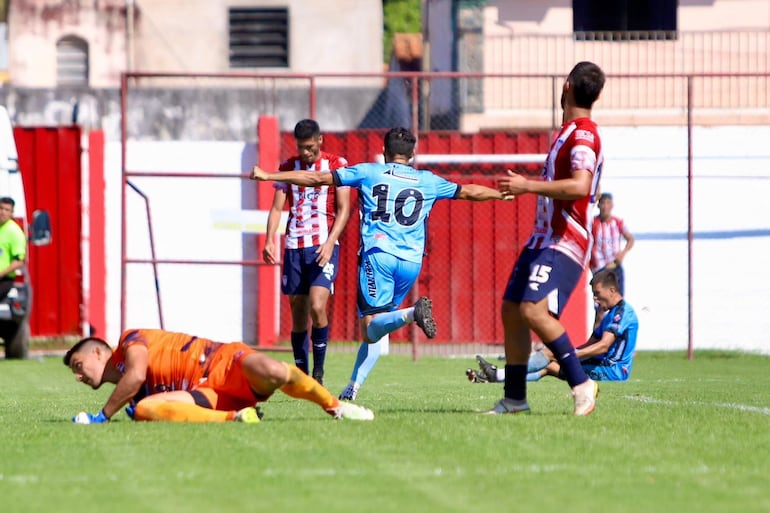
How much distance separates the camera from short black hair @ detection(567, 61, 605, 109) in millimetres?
9102

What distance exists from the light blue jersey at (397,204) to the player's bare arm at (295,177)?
3.14 feet

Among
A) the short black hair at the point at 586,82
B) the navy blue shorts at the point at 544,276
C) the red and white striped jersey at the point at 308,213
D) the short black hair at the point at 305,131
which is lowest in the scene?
the navy blue shorts at the point at 544,276

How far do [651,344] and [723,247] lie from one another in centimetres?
169

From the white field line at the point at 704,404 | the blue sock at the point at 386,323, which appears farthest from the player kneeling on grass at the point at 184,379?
the white field line at the point at 704,404

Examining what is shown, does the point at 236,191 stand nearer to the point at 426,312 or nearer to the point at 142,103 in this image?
the point at 142,103

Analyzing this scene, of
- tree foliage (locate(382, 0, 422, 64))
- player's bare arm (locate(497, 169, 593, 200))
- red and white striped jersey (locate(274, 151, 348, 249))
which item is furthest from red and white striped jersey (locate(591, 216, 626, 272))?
tree foliage (locate(382, 0, 422, 64))

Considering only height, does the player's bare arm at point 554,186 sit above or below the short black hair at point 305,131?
below

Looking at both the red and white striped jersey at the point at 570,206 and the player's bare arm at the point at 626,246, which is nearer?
the red and white striped jersey at the point at 570,206

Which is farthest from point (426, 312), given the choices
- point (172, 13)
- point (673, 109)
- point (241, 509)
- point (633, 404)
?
point (172, 13)

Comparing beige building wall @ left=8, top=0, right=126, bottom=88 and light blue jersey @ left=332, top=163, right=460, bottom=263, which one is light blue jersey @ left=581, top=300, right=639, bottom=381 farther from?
beige building wall @ left=8, top=0, right=126, bottom=88

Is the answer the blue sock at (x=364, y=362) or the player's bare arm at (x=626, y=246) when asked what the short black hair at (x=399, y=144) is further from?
the player's bare arm at (x=626, y=246)

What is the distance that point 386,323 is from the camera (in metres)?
10.9

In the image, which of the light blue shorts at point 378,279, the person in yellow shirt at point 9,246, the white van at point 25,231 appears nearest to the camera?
the light blue shorts at point 378,279

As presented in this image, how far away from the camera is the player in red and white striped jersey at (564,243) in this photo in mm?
8945
